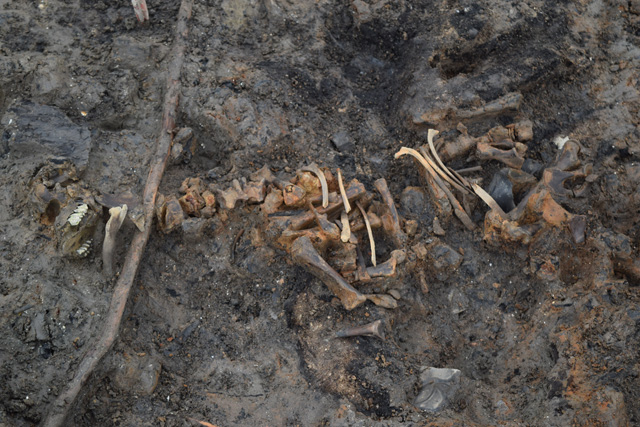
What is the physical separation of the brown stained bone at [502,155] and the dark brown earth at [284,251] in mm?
148

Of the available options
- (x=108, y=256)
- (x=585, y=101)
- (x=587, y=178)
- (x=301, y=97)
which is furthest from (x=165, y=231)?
(x=585, y=101)

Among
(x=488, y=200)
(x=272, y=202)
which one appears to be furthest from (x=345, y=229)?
(x=488, y=200)

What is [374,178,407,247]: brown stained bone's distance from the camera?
170 inches

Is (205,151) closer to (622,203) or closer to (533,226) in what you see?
(533,226)

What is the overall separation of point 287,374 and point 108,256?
5.02 ft

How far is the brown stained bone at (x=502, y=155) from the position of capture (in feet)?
15.1

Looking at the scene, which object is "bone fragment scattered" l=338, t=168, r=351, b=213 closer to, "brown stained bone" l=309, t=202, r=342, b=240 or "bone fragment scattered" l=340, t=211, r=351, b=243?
"bone fragment scattered" l=340, t=211, r=351, b=243

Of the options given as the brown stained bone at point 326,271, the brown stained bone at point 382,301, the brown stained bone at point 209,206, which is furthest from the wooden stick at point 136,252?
the brown stained bone at point 382,301

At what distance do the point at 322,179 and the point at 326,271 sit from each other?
772 millimetres

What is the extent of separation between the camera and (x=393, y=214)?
14.3 feet

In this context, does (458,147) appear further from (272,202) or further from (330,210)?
(272,202)

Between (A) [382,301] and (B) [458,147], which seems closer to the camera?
(A) [382,301]

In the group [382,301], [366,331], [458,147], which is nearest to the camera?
[366,331]

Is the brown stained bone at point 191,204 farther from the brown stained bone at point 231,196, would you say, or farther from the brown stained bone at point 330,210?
the brown stained bone at point 330,210
